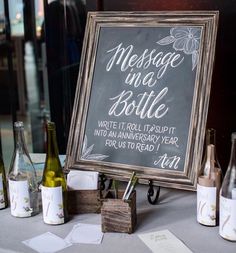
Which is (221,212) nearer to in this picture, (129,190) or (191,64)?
(129,190)

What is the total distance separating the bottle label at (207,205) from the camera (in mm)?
1049

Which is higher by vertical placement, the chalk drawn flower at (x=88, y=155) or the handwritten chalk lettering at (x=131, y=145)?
the handwritten chalk lettering at (x=131, y=145)

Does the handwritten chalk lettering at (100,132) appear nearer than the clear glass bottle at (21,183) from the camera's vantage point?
No

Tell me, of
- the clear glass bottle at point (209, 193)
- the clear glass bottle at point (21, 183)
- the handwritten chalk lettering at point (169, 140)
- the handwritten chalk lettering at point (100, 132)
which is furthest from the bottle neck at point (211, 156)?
the clear glass bottle at point (21, 183)

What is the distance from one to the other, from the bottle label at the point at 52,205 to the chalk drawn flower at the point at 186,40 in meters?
0.49

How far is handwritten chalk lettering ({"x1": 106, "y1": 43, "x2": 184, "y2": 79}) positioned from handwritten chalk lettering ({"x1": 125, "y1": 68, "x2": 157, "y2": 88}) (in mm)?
21

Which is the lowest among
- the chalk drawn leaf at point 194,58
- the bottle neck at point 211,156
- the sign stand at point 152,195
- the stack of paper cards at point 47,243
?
the stack of paper cards at point 47,243

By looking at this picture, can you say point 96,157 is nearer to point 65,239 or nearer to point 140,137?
point 140,137

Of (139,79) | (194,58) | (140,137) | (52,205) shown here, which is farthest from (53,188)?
(194,58)

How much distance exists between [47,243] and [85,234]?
0.09 m

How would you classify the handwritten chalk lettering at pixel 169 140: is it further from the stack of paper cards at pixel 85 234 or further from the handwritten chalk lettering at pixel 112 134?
the stack of paper cards at pixel 85 234

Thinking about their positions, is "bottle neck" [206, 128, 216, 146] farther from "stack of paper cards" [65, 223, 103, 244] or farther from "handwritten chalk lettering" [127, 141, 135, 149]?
"stack of paper cards" [65, 223, 103, 244]

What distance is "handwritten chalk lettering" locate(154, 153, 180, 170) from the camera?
3.85 feet

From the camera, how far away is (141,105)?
125cm
